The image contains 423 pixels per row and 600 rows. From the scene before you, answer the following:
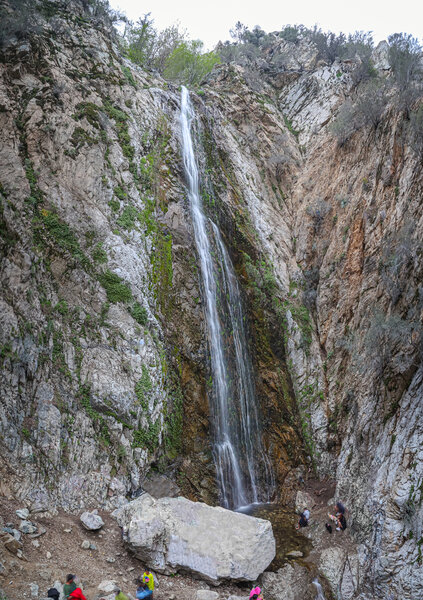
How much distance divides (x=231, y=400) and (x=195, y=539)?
222 inches

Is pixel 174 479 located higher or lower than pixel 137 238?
lower

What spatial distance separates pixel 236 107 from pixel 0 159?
17.6 m

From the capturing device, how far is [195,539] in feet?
29.8

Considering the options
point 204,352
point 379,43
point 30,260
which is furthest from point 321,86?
point 30,260

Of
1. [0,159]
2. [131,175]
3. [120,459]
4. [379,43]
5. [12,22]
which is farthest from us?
[379,43]

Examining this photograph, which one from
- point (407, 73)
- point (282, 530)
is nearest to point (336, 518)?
point (282, 530)

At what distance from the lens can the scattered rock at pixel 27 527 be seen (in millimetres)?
7543

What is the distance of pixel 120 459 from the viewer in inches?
403

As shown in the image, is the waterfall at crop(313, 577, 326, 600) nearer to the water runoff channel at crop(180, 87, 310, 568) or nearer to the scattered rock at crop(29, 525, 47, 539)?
the water runoff channel at crop(180, 87, 310, 568)

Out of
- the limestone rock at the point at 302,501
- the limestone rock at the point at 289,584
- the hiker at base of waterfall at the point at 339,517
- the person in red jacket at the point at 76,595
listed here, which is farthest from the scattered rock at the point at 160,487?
the hiker at base of waterfall at the point at 339,517

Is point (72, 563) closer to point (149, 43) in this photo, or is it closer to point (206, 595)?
point (206, 595)

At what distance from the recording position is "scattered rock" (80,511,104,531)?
8.57m

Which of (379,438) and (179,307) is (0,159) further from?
(379,438)

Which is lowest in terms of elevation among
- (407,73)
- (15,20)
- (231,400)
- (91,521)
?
(91,521)
